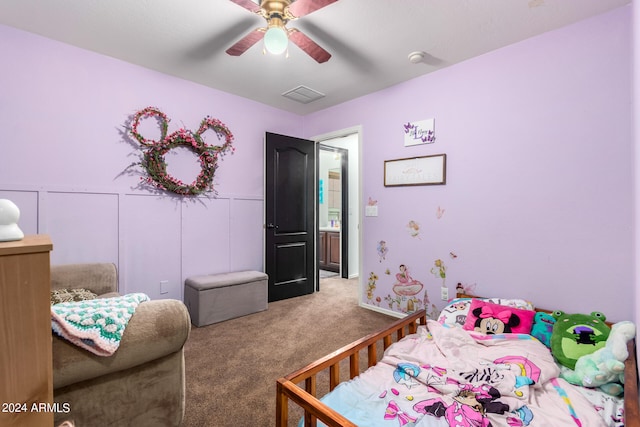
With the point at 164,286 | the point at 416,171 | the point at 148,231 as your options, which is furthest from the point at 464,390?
the point at 148,231

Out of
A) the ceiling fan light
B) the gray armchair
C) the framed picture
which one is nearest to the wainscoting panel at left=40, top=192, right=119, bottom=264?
the gray armchair

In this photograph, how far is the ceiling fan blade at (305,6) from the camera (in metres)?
1.60

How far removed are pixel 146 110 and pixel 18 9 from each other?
3.26 feet

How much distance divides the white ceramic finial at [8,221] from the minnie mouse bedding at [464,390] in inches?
53.7

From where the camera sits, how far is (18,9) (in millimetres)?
A: 1997

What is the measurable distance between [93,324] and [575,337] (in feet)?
8.10

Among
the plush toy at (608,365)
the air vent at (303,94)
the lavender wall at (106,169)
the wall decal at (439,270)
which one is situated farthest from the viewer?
the air vent at (303,94)

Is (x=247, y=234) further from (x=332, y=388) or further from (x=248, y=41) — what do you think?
(x=332, y=388)

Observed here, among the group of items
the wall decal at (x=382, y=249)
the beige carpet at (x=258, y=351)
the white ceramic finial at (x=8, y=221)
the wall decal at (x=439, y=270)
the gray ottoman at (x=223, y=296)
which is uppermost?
the white ceramic finial at (x=8, y=221)

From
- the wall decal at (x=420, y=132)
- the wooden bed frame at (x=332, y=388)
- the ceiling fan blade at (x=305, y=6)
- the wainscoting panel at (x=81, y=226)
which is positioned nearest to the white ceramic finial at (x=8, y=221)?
the wooden bed frame at (x=332, y=388)

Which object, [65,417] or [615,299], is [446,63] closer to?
[615,299]

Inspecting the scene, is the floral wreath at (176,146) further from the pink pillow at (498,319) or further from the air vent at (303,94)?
the pink pillow at (498,319)

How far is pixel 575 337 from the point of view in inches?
68.0

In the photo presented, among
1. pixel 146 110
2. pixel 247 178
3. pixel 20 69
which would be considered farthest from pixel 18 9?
pixel 247 178
